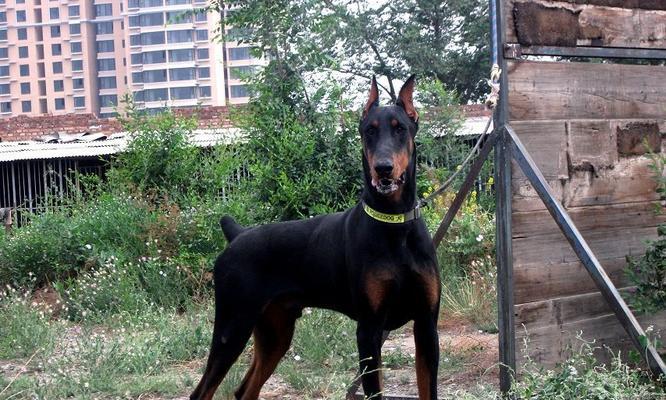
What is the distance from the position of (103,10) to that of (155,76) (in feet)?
47.9

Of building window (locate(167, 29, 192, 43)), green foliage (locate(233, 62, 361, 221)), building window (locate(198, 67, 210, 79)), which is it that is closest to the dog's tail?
green foliage (locate(233, 62, 361, 221))

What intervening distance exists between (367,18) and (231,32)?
48.4 feet

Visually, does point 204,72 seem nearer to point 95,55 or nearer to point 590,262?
point 95,55

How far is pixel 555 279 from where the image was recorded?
212 inches

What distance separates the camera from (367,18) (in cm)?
2727

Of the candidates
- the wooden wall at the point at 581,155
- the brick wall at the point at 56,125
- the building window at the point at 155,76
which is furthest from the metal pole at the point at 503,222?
the building window at the point at 155,76

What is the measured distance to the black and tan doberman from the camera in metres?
4.66

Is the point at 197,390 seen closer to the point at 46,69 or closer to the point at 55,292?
the point at 55,292

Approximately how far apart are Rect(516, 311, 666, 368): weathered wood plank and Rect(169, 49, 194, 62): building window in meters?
59.7

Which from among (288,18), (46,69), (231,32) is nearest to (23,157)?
(231,32)

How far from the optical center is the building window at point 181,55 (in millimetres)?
63688

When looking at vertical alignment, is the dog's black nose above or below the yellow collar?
above

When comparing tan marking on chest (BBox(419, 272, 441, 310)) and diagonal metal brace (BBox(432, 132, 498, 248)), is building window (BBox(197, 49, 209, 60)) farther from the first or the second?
tan marking on chest (BBox(419, 272, 441, 310))

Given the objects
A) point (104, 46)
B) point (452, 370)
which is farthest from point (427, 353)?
point (104, 46)
